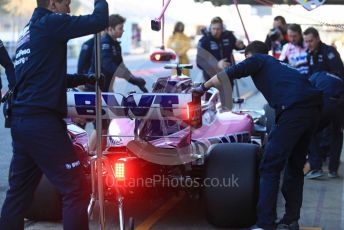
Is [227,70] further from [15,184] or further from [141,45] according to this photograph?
[141,45]

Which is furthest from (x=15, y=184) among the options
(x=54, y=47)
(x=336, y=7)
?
(x=336, y=7)

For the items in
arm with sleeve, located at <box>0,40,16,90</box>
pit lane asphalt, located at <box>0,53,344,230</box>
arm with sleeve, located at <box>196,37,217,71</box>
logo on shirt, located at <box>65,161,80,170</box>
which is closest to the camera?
logo on shirt, located at <box>65,161,80,170</box>

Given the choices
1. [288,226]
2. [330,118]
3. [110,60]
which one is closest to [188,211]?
[288,226]

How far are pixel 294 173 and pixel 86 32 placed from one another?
7.87 feet

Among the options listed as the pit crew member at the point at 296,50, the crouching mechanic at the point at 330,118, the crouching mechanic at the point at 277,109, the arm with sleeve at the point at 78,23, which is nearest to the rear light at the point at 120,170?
the crouching mechanic at the point at 277,109

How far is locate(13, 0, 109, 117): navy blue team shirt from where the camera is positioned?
4406 millimetres

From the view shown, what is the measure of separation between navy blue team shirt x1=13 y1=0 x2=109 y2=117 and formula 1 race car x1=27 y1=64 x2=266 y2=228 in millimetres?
1010

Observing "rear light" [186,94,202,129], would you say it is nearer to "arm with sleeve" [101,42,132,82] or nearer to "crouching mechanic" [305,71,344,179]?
"crouching mechanic" [305,71,344,179]

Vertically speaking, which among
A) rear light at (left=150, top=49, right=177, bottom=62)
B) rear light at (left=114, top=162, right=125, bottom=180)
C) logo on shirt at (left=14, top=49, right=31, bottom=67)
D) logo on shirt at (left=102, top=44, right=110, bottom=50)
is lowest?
rear light at (left=114, top=162, right=125, bottom=180)

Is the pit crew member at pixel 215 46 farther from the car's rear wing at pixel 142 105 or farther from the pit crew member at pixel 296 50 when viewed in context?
the car's rear wing at pixel 142 105

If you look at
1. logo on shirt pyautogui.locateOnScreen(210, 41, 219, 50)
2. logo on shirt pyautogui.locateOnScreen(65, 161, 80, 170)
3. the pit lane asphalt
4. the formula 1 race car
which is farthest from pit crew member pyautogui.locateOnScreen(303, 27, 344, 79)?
logo on shirt pyautogui.locateOnScreen(65, 161, 80, 170)

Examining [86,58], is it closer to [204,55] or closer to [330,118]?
[204,55]

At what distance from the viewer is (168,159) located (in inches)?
230

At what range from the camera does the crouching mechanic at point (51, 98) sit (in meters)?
4.43
